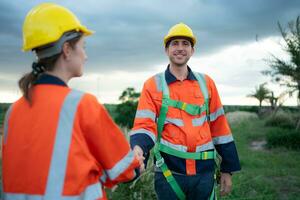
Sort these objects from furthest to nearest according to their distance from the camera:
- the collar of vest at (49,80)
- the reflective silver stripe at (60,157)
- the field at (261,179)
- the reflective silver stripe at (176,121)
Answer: the field at (261,179) → the reflective silver stripe at (176,121) → the collar of vest at (49,80) → the reflective silver stripe at (60,157)

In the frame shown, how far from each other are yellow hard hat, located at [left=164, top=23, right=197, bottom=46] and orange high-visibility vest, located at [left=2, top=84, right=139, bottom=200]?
1954 mm

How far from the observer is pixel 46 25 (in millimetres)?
2553

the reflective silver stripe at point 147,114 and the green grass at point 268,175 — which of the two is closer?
the reflective silver stripe at point 147,114

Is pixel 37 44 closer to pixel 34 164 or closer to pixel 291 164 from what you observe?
pixel 34 164

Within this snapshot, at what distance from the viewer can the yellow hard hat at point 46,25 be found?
2541 mm

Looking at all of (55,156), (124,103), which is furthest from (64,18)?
→ (124,103)

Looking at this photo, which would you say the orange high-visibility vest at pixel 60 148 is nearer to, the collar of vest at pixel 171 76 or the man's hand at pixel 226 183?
the collar of vest at pixel 171 76

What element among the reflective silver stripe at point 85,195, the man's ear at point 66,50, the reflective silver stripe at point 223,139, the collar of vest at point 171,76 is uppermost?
the man's ear at point 66,50

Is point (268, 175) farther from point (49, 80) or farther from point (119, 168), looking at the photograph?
point (49, 80)

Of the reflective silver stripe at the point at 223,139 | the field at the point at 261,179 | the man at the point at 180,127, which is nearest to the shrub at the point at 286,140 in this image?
the field at the point at 261,179

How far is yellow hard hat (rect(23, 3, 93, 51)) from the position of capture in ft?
8.34

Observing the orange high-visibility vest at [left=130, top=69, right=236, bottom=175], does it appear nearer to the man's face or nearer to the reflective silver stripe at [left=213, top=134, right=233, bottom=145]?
the reflective silver stripe at [left=213, top=134, right=233, bottom=145]

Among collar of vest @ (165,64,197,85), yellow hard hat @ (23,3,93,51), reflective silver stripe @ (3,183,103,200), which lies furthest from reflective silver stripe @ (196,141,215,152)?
yellow hard hat @ (23,3,93,51)

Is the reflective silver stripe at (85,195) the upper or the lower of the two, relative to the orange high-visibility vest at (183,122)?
lower
